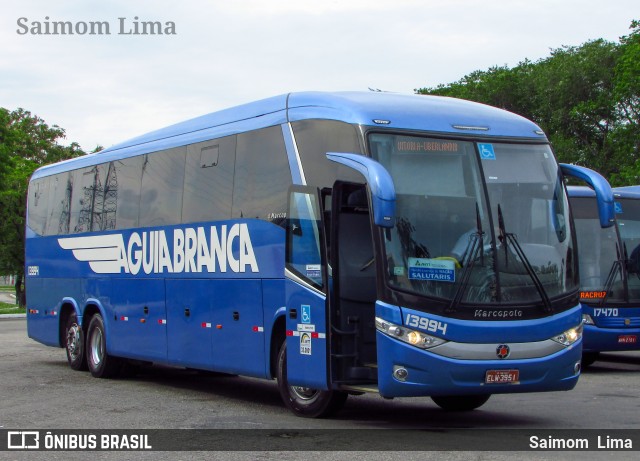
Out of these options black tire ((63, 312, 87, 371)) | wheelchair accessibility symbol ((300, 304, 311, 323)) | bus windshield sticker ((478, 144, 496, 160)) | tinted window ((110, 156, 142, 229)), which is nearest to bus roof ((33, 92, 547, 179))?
bus windshield sticker ((478, 144, 496, 160))

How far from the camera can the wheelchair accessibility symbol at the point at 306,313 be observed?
11.3 m

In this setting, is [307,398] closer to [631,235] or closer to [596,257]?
[596,257]

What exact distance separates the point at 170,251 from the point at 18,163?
53.3m

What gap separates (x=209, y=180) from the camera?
14.2 m

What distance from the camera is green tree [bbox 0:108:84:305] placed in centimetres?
5700

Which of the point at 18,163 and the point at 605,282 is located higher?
the point at 18,163

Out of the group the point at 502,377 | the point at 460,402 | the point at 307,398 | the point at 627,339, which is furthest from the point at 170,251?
the point at 627,339

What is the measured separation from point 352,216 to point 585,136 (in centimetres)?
4337

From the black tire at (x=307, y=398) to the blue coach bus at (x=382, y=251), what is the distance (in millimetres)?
20

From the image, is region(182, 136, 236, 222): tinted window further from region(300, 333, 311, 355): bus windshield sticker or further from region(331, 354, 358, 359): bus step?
region(331, 354, 358, 359): bus step

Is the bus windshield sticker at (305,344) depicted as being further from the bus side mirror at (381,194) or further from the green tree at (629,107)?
the green tree at (629,107)

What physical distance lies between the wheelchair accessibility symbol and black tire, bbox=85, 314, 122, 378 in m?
7.08

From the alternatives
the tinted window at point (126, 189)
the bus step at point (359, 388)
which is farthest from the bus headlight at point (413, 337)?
the tinted window at point (126, 189)

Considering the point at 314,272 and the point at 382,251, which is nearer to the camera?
the point at 382,251
